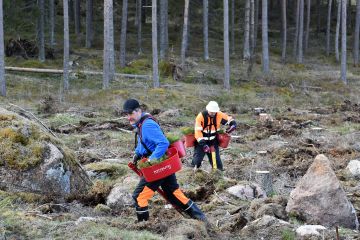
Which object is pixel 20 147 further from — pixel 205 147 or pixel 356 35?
pixel 356 35

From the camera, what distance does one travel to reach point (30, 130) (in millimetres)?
9281

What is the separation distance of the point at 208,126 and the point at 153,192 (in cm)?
406

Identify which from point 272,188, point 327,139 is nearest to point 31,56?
point 327,139

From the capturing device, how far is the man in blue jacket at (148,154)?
7.27 meters

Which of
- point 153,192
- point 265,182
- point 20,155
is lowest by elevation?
point 265,182

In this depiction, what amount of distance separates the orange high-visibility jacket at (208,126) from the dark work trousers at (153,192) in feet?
12.2

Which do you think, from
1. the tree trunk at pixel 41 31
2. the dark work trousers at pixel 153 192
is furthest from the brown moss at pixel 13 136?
the tree trunk at pixel 41 31

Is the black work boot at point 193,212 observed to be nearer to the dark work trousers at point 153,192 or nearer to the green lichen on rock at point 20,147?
the dark work trousers at point 153,192

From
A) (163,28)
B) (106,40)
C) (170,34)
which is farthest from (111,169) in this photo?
(170,34)

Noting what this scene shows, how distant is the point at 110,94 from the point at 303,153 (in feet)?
38.8

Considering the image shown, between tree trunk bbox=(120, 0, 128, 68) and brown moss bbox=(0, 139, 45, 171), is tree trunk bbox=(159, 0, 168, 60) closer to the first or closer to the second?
tree trunk bbox=(120, 0, 128, 68)

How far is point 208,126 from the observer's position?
11438mm

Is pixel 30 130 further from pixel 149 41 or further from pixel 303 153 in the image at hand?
pixel 149 41

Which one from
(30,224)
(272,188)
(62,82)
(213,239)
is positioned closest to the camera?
(30,224)
